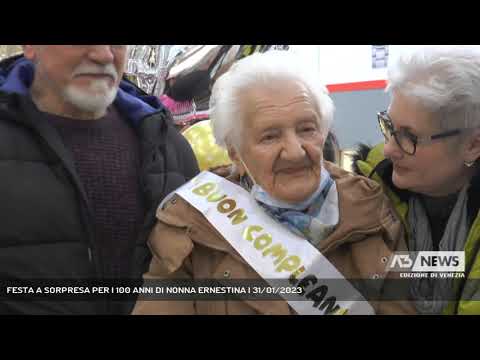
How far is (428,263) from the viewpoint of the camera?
91.7 inches

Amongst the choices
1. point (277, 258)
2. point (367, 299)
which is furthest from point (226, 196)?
point (367, 299)

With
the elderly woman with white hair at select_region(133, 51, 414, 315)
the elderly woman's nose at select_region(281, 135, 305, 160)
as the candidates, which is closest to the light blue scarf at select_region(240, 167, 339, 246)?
the elderly woman with white hair at select_region(133, 51, 414, 315)

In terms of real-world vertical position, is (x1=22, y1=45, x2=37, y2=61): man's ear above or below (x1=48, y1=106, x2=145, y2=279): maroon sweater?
above

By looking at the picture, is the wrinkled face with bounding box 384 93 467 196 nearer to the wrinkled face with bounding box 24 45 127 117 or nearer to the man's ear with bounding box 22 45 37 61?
the wrinkled face with bounding box 24 45 127 117

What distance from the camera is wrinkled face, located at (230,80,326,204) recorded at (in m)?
2.15

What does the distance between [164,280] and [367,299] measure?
0.81 m

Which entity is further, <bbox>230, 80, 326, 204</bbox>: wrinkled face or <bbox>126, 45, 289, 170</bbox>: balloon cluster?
<bbox>126, 45, 289, 170</bbox>: balloon cluster

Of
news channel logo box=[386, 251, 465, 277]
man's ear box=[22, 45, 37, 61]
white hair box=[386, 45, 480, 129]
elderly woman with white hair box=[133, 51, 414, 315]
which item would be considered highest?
man's ear box=[22, 45, 37, 61]

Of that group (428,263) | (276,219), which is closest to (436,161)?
(428,263)

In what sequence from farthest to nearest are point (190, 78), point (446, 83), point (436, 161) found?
1. point (190, 78)
2. point (436, 161)
3. point (446, 83)

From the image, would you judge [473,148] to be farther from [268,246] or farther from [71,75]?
[71,75]

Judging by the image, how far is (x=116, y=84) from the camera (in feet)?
7.60

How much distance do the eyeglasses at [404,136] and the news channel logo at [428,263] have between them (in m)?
0.42

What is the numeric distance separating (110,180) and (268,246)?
67cm
